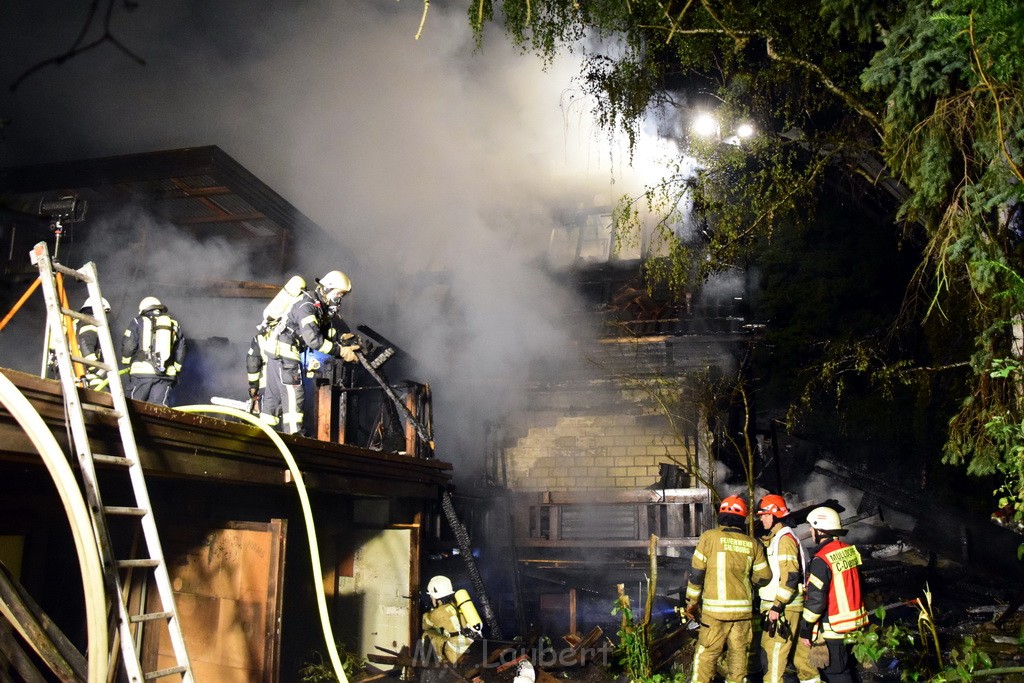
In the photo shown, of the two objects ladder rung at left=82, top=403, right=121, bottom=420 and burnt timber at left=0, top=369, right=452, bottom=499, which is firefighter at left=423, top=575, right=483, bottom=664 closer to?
burnt timber at left=0, top=369, right=452, bottom=499

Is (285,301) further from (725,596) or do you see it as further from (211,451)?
(725,596)


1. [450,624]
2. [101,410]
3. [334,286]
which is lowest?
[450,624]

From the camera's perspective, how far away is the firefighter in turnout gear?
6.06 metres

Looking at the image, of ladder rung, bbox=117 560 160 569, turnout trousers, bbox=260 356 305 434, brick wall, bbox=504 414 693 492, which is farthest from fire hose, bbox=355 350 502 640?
brick wall, bbox=504 414 693 492

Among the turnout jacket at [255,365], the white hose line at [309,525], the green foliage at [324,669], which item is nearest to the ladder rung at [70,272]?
the white hose line at [309,525]

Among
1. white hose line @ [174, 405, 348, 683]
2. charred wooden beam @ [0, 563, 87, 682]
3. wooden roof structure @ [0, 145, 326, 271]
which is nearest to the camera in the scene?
charred wooden beam @ [0, 563, 87, 682]

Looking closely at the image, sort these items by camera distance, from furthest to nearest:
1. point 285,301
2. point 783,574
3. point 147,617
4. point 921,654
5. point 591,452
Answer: point 591,452 < point 285,301 < point 921,654 < point 783,574 < point 147,617

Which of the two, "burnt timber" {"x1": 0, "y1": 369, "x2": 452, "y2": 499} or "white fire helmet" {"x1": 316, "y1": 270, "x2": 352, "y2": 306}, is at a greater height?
"white fire helmet" {"x1": 316, "y1": 270, "x2": 352, "y2": 306}

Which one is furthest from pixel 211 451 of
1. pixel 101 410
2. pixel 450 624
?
pixel 450 624

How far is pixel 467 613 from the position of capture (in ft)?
25.1

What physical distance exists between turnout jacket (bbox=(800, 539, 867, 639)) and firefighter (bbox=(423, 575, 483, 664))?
342 centimetres

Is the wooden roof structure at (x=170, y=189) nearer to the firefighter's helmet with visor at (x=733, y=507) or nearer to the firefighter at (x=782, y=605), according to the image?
the firefighter's helmet with visor at (x=733, y=507)

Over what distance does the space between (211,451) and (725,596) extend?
441 centimetres

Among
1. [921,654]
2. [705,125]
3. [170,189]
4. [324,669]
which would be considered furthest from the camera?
[170,189]
